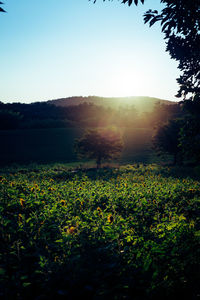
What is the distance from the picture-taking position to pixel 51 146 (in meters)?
61.0

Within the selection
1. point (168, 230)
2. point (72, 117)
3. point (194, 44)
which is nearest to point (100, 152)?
point (194, 44)

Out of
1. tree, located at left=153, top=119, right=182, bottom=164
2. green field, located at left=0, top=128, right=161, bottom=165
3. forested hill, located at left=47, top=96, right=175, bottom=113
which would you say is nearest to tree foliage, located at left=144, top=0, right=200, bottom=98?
tree, located at left=153, top=119, right=182, bottom=164

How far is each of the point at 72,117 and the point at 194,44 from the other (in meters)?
95.5

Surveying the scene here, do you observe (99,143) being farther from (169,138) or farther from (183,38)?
(183,38)

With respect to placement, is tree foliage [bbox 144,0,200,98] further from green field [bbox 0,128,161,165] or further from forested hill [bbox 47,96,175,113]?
forested hill [bbox 47,96,175,113]

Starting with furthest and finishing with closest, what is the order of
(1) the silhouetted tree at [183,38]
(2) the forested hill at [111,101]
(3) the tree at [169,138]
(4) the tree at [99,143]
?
(2) the forested hill at [111,101]
(4) the tree at [99,143]
(3) the tree at [169,138]
(1) the silhouetted tree at [183,38]

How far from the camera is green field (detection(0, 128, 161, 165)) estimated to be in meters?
49.7

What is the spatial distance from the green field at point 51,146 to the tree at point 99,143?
8.98 meters

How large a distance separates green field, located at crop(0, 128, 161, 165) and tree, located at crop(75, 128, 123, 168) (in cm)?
898

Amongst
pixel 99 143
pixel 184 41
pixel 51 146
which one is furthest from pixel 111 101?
pixel 184 41

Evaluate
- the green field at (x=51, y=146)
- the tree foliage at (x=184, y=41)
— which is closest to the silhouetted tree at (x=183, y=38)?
the tree foliage at (x=184, y=41)

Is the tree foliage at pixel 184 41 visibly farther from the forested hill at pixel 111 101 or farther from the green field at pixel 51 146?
the forested hill at pixel 111 101

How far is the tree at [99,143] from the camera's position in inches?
1487

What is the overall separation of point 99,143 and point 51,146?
1089 inches
